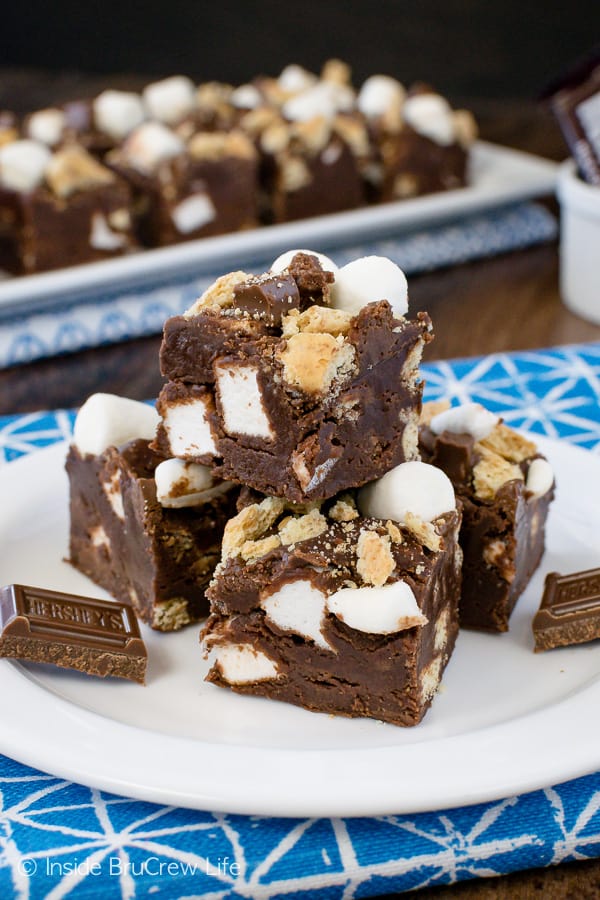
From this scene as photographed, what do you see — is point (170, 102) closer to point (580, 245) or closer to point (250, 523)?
point (580, 245)

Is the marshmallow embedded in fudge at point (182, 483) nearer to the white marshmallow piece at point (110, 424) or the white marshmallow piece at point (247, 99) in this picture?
the white marshmallow piece at point (110, 424)

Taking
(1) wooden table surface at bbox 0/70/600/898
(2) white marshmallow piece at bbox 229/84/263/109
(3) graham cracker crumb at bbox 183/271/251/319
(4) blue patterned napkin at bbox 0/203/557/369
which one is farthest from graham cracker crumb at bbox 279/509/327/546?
(2) white marshmallow piece at bbox 229/84/263/109

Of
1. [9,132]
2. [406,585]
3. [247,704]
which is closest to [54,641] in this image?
[247,704]

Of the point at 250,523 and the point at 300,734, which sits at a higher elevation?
the point at 250,523

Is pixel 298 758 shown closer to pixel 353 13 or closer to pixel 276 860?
pixel 276 860

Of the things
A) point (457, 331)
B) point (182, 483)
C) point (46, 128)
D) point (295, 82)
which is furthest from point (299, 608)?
point (295, 82)

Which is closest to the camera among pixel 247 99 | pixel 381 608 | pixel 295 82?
pixel 381 608
